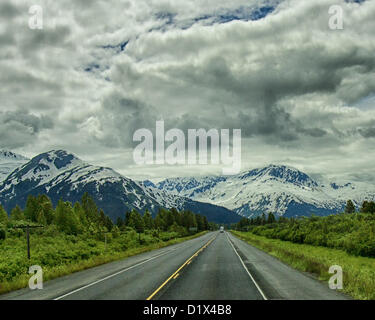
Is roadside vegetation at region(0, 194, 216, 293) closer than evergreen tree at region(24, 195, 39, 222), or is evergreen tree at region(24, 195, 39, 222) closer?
roadside vegetation at region(0, 194, 216, 293)

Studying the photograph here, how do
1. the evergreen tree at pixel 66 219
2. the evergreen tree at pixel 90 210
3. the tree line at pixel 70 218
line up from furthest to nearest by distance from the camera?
the evergreen tree at pixel 90 210
the evergreen tree at pixel 66 219
the tree line at pixel 70 218

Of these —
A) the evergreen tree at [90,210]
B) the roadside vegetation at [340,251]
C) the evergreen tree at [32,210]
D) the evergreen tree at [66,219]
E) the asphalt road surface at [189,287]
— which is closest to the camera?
the asphalt road surface at [189,287]

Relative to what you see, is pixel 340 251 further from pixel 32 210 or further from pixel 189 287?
pixel 32 210

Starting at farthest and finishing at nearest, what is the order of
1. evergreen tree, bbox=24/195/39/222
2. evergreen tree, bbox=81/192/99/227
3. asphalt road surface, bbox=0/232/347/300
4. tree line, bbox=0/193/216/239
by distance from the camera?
1. evergreen tree, bbox=81/192/99/227
2. evergreen tree, bbox=24/195/39/222
3. tree line, bbox=0/193/216/239
4. asphalt road surface, bbox=0/232/347/300

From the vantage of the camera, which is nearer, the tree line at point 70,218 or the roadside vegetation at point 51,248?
the roadside vegetation at point 51,248

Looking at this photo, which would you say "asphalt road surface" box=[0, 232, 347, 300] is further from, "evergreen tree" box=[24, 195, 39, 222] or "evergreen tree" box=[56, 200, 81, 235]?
"evergreen tree" box=[24, 195, 39, 222]

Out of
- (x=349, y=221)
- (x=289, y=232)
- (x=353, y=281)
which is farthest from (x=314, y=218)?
(x=353, y=281)

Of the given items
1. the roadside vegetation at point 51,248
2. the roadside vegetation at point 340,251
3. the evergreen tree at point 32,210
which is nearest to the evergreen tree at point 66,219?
the roadside vegetation at point 51,248

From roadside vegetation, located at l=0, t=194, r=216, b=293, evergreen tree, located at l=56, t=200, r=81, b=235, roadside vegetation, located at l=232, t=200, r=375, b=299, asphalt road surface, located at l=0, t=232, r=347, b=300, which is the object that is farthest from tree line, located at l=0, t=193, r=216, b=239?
roadside vegetation, located at l=232, t=200, r=375, b=299

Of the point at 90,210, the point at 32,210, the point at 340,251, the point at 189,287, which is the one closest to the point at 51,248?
the point at 189,287

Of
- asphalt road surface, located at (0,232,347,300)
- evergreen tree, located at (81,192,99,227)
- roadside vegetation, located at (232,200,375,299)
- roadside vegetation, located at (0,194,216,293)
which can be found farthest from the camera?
evergreen tree, located at (81,192,99,227)

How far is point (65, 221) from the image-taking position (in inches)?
2864

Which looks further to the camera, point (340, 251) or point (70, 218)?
point (70, 218)

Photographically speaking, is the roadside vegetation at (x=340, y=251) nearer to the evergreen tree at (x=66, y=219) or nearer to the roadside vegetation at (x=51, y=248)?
the roadside vegetation at (x=51, y=248)
